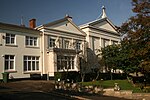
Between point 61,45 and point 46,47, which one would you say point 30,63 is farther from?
point 61,45

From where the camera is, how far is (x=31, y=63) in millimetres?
31359

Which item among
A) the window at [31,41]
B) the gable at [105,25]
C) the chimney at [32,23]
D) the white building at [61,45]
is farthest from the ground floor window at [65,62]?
the gable at [105,25]

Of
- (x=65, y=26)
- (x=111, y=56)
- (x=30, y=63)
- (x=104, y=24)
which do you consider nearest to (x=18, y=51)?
(x=30, y=63)

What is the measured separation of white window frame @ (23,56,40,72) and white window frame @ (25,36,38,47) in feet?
6.00

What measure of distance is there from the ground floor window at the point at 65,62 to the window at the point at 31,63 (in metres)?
3.18

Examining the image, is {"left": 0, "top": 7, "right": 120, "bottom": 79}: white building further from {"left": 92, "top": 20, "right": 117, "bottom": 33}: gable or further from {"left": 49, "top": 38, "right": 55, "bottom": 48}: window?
{"left": 92, "top": 20, "right": 117, "bottom": 33}: gable

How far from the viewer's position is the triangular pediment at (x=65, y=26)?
3444 cm

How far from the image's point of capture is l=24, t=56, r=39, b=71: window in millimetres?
30727

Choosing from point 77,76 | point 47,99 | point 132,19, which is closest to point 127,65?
point 77,76

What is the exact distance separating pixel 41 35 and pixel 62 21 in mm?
5111

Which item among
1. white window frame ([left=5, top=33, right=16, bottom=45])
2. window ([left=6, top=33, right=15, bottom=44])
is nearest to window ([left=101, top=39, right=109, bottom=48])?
white window frame ([left=5, top=33, right=16, bottom=45])

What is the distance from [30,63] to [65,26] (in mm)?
9057

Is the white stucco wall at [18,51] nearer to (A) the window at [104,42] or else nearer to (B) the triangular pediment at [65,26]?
(B) the triangular pediment at [65,26]

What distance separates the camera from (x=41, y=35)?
1288 inches
